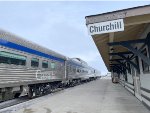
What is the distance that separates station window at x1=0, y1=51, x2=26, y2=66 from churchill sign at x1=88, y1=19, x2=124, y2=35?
15.5 ft

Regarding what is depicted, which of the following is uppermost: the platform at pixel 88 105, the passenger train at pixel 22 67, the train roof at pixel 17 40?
the train roof at pixel 17 40

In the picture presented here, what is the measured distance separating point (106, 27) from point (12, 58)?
566cm

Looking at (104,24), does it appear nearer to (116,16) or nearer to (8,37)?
(116,16)

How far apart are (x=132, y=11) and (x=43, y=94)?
11.4 meters

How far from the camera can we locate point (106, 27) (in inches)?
229

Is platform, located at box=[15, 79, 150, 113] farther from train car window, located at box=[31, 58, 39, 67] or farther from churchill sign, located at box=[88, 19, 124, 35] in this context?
churchill sign, located at box=[88, 19, 124, 35]

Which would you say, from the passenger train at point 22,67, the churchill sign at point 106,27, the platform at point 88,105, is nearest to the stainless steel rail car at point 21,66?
the passenger train at point 22,67

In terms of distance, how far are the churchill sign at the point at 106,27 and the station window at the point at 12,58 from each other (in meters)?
4.73

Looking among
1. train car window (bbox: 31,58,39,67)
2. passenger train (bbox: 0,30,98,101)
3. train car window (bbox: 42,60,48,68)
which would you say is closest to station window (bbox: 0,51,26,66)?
passenger train (bbox: 0,30,98,101)

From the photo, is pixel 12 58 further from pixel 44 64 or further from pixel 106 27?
pixel 106 27

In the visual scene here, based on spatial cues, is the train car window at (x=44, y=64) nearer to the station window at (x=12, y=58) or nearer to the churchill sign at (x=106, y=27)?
the station window at (x=12, y=58)

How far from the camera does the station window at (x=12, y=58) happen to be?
9.21 m

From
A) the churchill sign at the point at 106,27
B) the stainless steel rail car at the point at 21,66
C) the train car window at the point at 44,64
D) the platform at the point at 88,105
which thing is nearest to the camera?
the churchill sign at the point at 106,27

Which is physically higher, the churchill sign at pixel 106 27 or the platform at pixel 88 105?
the churchill sign at pixel 106 27
